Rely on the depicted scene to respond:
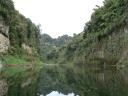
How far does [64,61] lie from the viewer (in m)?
130

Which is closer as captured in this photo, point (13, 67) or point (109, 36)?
point (13, 67)

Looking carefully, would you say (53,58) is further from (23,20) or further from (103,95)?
(103,95)

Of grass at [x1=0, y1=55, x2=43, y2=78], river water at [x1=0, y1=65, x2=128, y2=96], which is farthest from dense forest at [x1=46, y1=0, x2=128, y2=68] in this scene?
river water at [x1=0, y1=65, x2=128, y2=96]

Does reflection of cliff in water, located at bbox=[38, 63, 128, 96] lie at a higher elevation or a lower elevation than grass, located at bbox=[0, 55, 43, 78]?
lower

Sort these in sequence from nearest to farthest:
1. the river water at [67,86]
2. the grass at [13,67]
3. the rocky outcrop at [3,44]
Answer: the river water at [67,86]
the grass at [13,67]
the rocky outcrop at [3,44]

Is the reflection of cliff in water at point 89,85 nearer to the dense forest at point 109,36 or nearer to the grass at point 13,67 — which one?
the grass at point 13,67

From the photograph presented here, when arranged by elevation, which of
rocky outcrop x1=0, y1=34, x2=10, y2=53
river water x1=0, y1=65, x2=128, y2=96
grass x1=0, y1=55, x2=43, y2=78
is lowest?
river water x1=0, y1=65, x2=128, y2=96

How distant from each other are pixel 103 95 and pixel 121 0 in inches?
1793

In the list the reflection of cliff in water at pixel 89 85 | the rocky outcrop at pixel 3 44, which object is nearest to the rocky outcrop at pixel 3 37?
the rocky outcrop at pixel 3 44

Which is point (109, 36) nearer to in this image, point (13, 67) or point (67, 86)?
point (13, 67)

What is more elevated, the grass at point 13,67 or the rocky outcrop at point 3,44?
the rocky outcrop at point 3,44

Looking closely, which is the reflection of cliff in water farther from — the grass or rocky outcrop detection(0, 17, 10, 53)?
rocky outcrop detection(0, 17, 10, 53)

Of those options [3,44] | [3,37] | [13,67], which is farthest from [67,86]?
[3,37]

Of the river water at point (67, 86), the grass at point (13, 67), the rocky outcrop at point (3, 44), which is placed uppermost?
the rocky outcrop at point (3, 44)
